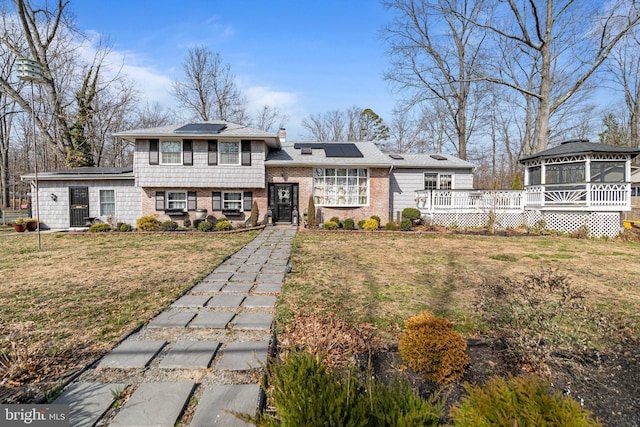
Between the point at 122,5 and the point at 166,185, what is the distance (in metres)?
7.00

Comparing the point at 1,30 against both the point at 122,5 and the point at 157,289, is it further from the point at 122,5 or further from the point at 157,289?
the point at 157,289

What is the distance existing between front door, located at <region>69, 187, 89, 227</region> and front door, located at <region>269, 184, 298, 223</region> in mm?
8837

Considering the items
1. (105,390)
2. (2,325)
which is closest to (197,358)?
(105,390)

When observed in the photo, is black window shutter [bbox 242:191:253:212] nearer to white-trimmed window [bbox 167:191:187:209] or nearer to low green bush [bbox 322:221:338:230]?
white-trimmed window [bbox 167:191:187:209]

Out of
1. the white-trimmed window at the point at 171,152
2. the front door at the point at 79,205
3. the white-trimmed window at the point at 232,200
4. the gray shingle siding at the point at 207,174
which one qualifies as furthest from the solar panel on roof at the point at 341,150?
the front door at the point at 79,205

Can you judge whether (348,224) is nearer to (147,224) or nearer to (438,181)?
(438,181)

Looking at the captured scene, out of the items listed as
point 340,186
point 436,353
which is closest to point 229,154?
point 340,186

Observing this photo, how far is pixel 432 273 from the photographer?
5.92 m

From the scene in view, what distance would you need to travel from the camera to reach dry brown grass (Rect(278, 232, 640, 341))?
3.89m

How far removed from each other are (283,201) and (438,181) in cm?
817

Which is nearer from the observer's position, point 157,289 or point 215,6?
point 157,289

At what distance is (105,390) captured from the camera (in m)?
2.18

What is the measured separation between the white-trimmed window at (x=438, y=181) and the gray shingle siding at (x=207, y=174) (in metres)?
8.51

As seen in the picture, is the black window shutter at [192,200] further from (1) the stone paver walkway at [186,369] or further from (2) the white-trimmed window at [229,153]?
(1) the stone paver walkway at [186,369]
